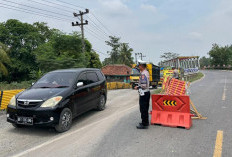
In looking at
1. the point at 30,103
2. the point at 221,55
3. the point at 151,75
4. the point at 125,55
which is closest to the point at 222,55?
the point at 221,55

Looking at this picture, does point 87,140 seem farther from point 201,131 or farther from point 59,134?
point 201,131

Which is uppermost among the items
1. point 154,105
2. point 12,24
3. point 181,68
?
point 12,24

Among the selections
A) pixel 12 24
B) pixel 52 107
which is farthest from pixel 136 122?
pixel 12 24

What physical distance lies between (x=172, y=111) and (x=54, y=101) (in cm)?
329

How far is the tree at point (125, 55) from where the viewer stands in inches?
2321

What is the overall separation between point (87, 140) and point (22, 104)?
1.95 meters

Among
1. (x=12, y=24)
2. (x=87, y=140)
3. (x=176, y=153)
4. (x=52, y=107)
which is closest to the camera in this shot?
(x=176, y=153)

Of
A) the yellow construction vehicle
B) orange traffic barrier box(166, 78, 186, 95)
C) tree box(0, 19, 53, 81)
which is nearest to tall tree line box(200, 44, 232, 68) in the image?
the yellow construction vehicle

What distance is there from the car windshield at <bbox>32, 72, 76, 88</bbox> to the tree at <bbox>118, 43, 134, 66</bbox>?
5314 centimetres

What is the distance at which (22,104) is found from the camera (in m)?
4.70

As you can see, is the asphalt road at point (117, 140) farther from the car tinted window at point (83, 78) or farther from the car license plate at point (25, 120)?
the car tinted window at point (83, 78)

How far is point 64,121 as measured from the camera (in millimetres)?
4898

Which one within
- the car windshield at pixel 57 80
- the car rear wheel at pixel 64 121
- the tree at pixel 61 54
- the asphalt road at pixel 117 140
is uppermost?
the tree at pixel 61 54

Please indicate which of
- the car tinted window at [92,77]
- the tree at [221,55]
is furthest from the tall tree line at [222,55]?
the car tinted window at [92,77]
